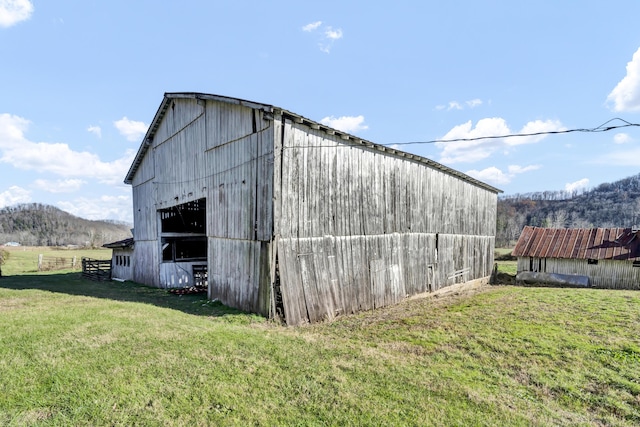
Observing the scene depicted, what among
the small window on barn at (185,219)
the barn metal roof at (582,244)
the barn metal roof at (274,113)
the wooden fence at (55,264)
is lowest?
the wooden fence at (55,264)

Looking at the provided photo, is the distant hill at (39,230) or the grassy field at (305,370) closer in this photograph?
the grassy field at (305,370)

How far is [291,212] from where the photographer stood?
37.1 ft

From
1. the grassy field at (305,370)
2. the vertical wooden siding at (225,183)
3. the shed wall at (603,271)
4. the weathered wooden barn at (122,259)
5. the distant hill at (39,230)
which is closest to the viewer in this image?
the grassy field at (305,370)

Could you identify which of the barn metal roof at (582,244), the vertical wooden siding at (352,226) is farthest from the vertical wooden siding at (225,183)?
the barn metal roof at (582,244)

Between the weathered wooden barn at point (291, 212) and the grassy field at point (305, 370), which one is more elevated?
the weathered wooden barn at point (291, 212)

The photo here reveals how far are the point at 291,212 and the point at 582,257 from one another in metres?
27.8

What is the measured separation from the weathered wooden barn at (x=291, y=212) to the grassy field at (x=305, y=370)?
1868 millimetres

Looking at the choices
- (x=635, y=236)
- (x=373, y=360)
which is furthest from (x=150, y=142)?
(x=635, y=236)

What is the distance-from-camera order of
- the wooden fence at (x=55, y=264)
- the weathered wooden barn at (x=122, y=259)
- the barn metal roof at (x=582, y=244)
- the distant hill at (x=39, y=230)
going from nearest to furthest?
the weathered wooden barn at (x=122, y=259)
the barn metal roof at (x=582, y=244)
the wooden fence at (x=55, y=264)
the distant hill at (x=39, y=230)

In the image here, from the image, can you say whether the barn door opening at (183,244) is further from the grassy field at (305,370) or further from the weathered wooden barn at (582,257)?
the weathered wooden barn at (582,257)

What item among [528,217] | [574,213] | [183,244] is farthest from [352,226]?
[574,213]

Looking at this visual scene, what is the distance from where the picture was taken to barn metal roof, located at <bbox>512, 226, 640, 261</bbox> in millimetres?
26828

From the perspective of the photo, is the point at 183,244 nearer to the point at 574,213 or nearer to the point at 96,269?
the point at 96,269

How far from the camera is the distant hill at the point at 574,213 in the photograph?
89.2m
